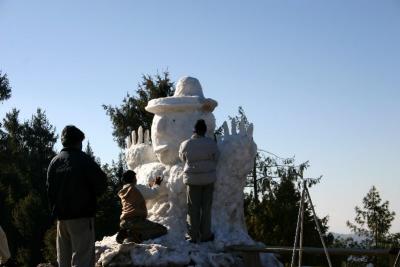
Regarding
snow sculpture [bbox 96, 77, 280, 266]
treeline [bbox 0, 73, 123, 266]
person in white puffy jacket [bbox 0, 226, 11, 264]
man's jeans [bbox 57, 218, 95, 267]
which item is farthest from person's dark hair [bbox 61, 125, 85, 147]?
treeline [bbox 0, 73, 123, 266]

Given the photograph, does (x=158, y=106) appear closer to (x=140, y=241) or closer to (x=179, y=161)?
(x=179, y=161)

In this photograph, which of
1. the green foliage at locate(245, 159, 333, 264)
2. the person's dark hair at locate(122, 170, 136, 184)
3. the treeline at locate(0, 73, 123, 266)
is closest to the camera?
the person's dark hair at locate(122, 170, 136, 184)

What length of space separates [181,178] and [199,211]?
583 mm

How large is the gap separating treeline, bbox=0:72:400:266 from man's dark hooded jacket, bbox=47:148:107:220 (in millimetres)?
7042

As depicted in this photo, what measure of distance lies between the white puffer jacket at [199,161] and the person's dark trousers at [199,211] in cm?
12

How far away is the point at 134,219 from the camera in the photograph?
8836mm

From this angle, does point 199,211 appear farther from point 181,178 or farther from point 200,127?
point 200,127

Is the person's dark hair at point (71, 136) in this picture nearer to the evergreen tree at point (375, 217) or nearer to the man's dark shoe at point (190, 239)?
the man's dark shoe at point (190, 239)

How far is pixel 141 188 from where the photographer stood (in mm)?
9461

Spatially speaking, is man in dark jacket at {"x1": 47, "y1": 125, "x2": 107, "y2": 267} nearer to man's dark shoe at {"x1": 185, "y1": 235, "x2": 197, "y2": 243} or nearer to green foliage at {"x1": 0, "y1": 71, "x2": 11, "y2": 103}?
Answer: man's dark shoe at {"x1": 185, "y1": 235, "x2": 197, "y2": 243}

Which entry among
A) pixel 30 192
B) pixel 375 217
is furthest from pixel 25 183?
pixel 375 217

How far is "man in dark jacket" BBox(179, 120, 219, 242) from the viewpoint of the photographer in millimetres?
8883

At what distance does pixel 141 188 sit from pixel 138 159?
34.9 inches

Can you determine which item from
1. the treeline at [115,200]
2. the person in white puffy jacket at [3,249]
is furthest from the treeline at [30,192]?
the person in white puffy jacket at [3,249]
